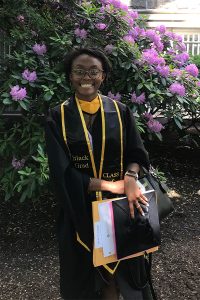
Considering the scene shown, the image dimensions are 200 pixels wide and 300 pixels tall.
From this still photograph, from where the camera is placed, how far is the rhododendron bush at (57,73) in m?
3.74

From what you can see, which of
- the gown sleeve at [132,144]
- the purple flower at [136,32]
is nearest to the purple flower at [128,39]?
the purple flower at [136,32]

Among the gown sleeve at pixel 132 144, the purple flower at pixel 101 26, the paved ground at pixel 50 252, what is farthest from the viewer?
the purple flower at pixel 101 26

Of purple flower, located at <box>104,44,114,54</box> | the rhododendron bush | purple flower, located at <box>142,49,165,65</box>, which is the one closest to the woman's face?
the rhododendron bush

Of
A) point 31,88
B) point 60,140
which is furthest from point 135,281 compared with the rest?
point 31,88

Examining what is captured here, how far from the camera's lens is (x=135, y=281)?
228cm

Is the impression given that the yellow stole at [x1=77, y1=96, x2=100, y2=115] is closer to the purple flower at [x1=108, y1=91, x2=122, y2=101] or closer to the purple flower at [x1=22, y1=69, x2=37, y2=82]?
the purple flower at [x1=22, y1=69, x2=37, y2=82]

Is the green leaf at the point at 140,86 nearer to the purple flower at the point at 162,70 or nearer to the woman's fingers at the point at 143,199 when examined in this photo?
the purple flower at the point at 162,70

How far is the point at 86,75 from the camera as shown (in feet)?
6.89

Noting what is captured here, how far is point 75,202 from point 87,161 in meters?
0.21

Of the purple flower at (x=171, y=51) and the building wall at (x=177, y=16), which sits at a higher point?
the building wall at (x=177, y=16)

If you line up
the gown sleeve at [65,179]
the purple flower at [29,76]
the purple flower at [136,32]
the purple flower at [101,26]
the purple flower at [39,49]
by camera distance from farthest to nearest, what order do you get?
1. the purple flower at [136,32]
2. the purple flower at [101,26]
3. the purple flower at [39,49]
4. the purple flower at [29,76]
5. the gown sleeve at [65,179]

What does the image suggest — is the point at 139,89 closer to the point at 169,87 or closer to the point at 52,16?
the point at 169,87

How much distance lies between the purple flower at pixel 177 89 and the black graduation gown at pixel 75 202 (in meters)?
2.02

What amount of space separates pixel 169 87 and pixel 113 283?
2400 millimetres
